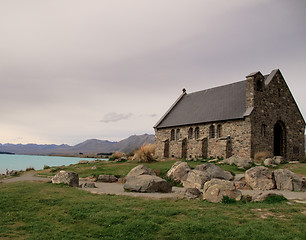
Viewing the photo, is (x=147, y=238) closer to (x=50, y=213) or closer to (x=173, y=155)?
(x=50, y=213)

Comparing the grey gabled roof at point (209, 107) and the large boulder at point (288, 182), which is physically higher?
the grey gabled roof at point (209, 107)

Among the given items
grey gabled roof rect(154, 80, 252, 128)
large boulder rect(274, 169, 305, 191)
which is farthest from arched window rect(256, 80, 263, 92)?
large boulder rect(274, 169, 305, 191)

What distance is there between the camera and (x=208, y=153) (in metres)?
34.3

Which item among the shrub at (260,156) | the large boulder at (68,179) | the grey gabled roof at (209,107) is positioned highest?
the grey gabled roof at (209,107)

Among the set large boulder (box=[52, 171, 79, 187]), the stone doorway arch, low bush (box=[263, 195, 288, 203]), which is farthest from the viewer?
the stone doorway arch

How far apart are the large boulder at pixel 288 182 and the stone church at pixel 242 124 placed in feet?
44.6

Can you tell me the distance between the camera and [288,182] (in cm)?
1532

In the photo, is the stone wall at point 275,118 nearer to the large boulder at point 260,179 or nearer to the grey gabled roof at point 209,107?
the grey gabled roof at point 209,107

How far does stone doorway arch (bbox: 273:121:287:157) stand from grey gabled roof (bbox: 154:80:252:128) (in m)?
6.10

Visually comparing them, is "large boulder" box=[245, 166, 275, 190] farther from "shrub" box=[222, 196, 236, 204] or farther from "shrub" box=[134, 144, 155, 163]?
"shrub" box=[134, 144, 155, 163]

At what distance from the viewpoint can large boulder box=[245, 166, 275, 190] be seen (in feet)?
51.5

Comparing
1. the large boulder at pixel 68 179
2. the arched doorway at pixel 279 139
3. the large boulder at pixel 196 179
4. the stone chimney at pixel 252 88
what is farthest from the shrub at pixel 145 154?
the arched doorway at pixel 279 139

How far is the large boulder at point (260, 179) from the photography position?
51.5ft

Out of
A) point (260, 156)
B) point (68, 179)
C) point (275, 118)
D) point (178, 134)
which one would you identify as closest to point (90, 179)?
point (68, 179)
